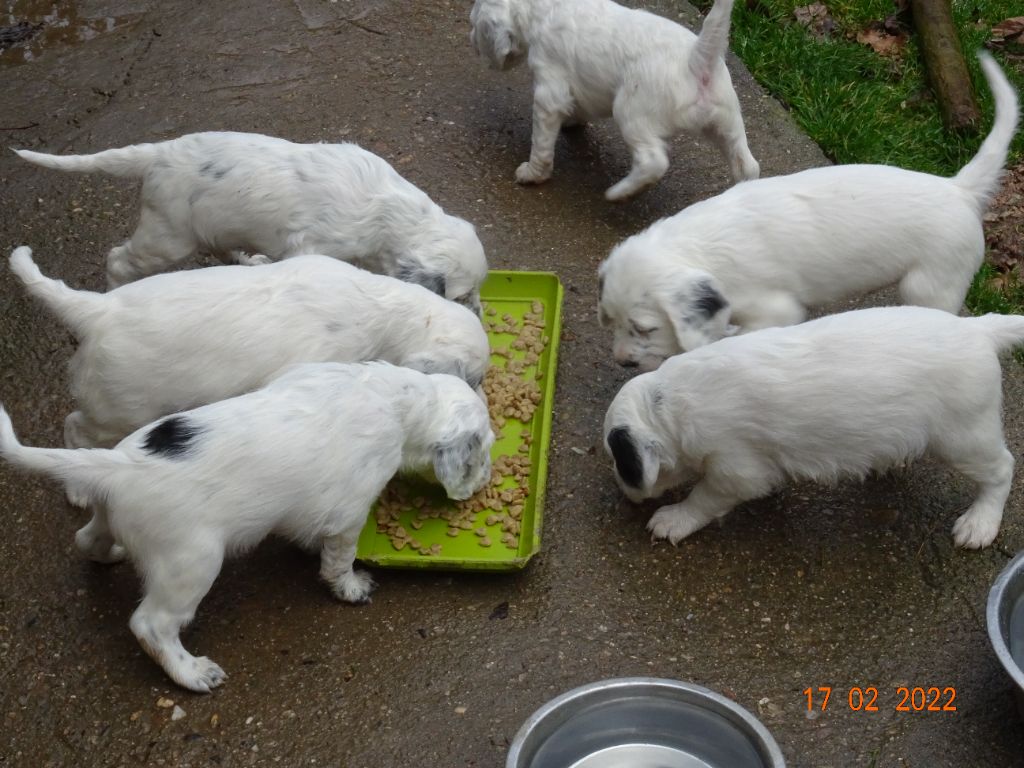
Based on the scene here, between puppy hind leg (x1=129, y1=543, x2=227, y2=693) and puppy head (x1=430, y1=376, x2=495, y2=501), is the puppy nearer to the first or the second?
puppy head (x1=430, y1=376, x2=495, y2=501)

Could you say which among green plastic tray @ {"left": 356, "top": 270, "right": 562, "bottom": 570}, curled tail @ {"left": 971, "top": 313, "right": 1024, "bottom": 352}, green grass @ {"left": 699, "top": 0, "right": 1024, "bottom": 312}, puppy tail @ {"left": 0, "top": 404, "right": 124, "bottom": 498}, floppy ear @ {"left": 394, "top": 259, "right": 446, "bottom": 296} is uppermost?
curled tail @ {"left": 971, "top": 313, "right": 1024, "bottom": 352}

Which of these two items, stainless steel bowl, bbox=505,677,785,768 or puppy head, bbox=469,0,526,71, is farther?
puppy head, bbox=469,0,526,71

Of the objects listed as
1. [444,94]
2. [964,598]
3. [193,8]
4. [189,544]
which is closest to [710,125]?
[444,94]

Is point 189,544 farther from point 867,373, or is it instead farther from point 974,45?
point 974,45

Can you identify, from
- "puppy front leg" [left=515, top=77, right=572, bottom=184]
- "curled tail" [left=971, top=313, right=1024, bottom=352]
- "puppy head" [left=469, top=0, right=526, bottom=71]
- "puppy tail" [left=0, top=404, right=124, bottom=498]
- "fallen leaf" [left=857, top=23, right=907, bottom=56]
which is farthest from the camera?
"fallen leaf" [left=857, top=23, right=907, bottom=56]

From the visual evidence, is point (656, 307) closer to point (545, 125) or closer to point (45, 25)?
point (545, 125)

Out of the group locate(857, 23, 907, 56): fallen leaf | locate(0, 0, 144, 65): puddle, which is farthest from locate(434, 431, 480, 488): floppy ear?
locate(857, 23, 907, 56): fallen leaf

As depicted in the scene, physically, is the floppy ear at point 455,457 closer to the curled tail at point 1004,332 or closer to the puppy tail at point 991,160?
the curled tail at point 1004,332

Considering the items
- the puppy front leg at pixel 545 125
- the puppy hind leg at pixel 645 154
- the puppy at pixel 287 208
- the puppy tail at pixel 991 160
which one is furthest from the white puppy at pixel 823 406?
the puppy front leg at pixel 545 125

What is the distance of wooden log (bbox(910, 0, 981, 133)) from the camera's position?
22.7ft

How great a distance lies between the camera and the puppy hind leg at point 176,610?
353 cm

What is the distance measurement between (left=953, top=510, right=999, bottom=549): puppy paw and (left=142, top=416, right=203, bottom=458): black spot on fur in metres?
2.88

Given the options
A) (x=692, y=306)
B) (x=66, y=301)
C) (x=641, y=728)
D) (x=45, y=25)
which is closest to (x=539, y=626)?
(x=641, y=728)

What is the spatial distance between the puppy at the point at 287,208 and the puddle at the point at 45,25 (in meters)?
3.03
